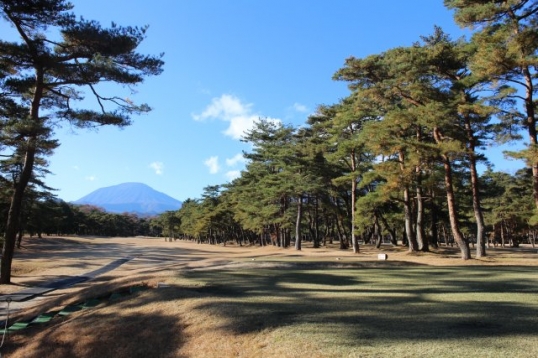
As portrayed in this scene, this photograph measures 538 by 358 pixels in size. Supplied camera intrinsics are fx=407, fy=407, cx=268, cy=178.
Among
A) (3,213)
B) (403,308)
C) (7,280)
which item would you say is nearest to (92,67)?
(7,280)

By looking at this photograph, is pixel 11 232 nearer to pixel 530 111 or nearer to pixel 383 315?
pixel 383 315

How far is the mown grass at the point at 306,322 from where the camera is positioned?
18.6 feet

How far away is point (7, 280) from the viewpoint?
703 inches

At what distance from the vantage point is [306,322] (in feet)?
22.6

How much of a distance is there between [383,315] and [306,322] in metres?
1.40

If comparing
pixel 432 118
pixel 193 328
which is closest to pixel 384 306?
pixel 193 328

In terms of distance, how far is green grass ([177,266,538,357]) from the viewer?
548cm

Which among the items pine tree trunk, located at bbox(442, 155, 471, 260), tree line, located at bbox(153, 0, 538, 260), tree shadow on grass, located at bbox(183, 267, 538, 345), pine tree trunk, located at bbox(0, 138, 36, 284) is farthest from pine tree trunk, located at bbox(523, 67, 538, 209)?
pine tree trunk, located at bbox(0, 138, 36, 284)

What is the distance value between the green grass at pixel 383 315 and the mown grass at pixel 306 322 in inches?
0.6

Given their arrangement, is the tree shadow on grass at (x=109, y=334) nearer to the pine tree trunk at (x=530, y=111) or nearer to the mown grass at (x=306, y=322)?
the mown grass at (x=306, y=322)

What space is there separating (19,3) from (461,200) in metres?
39.1

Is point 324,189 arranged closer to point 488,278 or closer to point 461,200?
point 461,200

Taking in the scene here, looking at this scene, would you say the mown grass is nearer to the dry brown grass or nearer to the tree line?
the dry brown grass

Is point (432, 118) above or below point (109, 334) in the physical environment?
above
